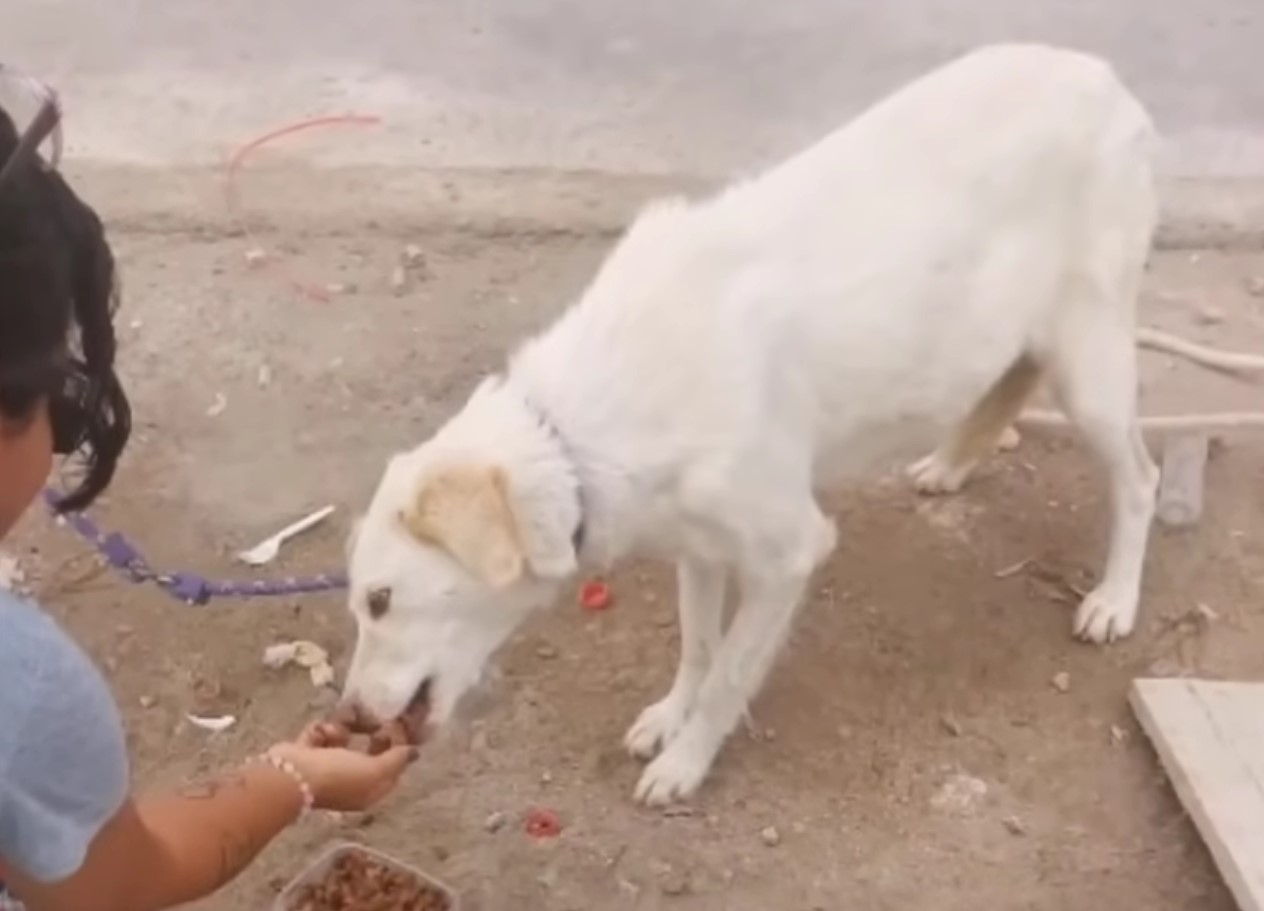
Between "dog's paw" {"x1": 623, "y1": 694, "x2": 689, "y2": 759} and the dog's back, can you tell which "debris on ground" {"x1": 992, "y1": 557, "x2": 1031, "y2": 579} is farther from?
"dog's paw" {"x1": 623, "y1": 694, "x2": 689, "y2": 759}

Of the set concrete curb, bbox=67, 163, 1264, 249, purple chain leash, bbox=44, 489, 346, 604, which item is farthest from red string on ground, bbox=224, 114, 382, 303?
purple chain leash, bbox=44, 489, 346, 604

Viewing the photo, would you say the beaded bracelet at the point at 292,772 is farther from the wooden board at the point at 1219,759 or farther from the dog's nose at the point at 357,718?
the wooden board at the point at 1219,759

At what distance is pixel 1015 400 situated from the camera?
11.1ft

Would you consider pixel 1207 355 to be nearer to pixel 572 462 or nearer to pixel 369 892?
pixel 572 462

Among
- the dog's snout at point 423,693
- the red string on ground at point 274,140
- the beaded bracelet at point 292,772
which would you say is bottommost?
the red string on ground at point 274,140

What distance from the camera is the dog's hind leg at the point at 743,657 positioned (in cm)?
287

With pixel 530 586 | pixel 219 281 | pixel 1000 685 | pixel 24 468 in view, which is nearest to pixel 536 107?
pixel 219 281

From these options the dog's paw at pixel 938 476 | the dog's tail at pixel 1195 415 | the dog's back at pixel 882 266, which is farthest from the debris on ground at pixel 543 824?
the dog's tail at pixel 1195 415

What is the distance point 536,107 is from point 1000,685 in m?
2.36

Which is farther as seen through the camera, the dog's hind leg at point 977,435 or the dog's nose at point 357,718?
the dog's hind leg at point 977,435

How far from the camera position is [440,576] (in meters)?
2.54

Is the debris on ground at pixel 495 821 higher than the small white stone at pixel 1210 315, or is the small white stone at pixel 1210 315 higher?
the debris on ground at pixel 495 821

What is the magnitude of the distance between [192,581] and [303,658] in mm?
251

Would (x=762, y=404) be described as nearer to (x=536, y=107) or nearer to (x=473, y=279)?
(x=473, y=279)
